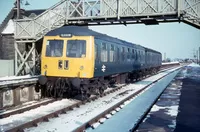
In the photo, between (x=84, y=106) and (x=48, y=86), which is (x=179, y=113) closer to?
(x=84, y=106)

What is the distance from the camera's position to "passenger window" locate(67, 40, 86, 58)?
37.5ft

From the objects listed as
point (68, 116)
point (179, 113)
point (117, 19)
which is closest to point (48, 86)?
point (68, 116)

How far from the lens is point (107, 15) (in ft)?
58.0

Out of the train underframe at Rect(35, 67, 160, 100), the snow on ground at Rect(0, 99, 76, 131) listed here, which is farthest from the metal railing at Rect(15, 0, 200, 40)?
the snow on ground at Rect(0, 99, 76, 131)

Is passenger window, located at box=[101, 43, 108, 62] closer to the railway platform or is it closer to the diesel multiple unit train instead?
the diesel multiple unit train

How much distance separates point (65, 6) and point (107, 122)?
40.8 feet

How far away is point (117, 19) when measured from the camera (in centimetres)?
1764

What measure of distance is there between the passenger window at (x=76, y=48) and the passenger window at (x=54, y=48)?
0.39m

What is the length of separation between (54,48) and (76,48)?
1115 millimetres

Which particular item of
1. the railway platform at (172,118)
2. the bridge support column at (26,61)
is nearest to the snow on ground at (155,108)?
the railway platform at (172,118)

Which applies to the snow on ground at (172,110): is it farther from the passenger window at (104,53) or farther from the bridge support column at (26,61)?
the bridge support column at (26,61)

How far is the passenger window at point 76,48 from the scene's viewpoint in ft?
37.5

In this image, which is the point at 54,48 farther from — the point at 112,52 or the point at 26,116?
the point at 26,116

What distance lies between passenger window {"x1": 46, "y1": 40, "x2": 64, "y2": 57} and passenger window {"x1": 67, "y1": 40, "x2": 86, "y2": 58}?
0.39 meters
